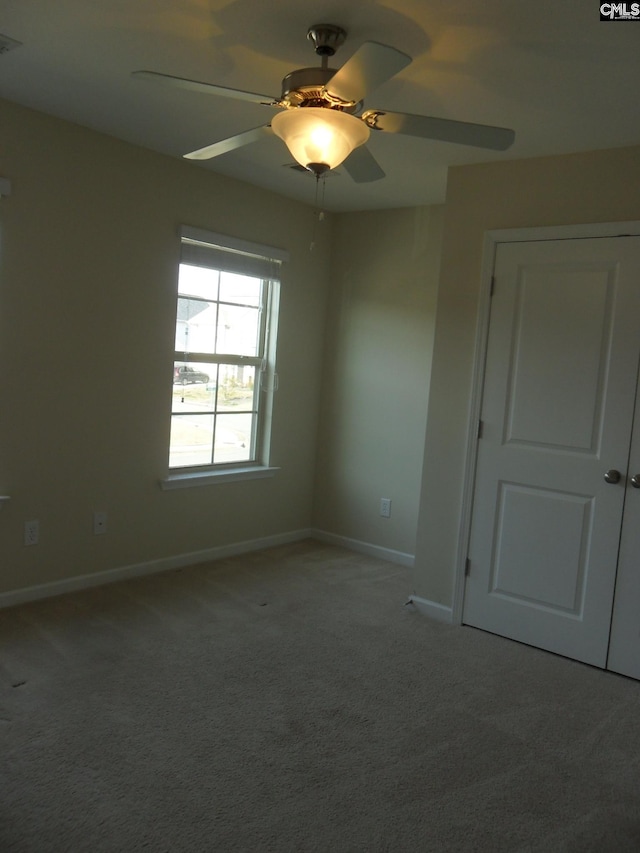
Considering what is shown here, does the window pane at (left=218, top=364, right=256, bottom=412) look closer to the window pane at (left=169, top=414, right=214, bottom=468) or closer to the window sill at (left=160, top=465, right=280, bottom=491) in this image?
the window pane at (left=169, top=414, right=214, bottom=468)

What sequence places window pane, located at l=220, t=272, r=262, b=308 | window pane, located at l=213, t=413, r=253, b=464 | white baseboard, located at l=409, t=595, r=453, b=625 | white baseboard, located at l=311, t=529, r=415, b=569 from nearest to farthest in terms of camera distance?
white baseboard, located at l=409, t=595, r=453, b=625
window pane, located at l=220, t=272, r=262, b=308
window pane, located at l=213, t=413, r=253, b=464
white baseboard, located at l=311, t=529, r=415, b=569

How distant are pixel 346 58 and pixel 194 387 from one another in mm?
2242

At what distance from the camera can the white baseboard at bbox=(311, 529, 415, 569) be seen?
15.2 feet

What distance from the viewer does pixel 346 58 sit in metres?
2.48

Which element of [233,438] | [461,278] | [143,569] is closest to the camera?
[461,278]

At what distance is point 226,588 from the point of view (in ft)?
12.9

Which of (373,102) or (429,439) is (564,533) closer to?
(429,439)

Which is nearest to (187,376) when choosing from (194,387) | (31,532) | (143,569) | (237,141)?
(194,387)

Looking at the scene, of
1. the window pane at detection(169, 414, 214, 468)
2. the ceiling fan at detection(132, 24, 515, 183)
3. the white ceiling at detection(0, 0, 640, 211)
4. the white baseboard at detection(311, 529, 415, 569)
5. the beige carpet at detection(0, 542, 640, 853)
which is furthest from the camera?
the white baseboard at detection(311, 529, 415, 569)

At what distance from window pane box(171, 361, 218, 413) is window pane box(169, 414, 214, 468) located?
0.06 metres

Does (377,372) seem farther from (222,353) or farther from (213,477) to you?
(213,477)

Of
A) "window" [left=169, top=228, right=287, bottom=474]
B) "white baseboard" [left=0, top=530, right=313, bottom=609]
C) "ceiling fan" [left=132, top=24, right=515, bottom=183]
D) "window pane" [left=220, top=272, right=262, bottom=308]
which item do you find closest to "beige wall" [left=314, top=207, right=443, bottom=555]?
"white baseboard" [left=0, top=530, right=313, bottom=609]

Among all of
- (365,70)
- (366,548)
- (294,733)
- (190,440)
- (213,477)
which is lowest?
(294,733)

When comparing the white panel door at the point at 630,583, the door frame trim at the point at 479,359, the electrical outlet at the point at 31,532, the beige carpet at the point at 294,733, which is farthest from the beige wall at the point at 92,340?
the white panel door at the point at 630,583
